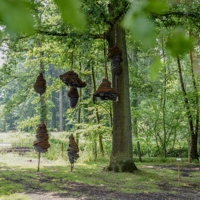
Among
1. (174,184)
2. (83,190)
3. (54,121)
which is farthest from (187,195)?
(54,121)

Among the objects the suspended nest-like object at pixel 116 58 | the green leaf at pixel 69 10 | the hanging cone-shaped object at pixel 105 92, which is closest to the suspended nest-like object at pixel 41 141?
the hanging cone-shaped object at pixel 105 92

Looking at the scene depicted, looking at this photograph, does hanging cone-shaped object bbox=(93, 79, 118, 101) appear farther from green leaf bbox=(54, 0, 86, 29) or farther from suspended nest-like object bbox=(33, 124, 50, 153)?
green leaf bbox=(54, 0, 86, 29)

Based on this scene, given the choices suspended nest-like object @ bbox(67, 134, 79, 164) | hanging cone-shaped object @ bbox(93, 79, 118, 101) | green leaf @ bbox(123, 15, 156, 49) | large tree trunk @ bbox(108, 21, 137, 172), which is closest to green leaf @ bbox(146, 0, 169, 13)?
green leaf @ bbox(123, 15, 156, 49)

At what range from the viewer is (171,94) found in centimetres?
1074

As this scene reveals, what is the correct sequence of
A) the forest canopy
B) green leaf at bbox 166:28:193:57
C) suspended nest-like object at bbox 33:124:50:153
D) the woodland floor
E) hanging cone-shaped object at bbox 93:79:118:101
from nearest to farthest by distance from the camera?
green leaf at bbox 166:28:193:57 → hanging cone-shaped object at bbox 93:79:118:101 → the woodland floor → suspended nest-like object at bbox 33:124:50:153 → the forest canopy

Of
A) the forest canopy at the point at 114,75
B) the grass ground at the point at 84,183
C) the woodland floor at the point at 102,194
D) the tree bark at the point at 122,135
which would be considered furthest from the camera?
the tree bark at the point at 122,135

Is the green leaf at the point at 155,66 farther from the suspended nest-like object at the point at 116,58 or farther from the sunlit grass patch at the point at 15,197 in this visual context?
the suspended nest-like object at the point at 116,58

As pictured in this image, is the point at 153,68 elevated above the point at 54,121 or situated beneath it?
situated beneath

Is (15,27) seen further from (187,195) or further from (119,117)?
A: (119,117)

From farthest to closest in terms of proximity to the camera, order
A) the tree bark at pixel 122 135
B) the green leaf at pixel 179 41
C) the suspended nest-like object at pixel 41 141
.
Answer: the tree bark at pixel 122 135 < the suspended nest-like object at pixel 41 141 < the green leaf at pixel 179 41

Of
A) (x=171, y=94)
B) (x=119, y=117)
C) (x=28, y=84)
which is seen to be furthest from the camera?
(x=28, y=84)

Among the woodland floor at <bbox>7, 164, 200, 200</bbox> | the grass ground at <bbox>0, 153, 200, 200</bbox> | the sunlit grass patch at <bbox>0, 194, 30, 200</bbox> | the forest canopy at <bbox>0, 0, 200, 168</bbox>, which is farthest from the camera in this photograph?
the forest canopy at <bbox>0, 0, 200, 168</bbox>

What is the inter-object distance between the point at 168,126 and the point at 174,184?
205 inches

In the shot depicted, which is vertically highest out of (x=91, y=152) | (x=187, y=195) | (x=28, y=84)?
(x=28, y=84)
